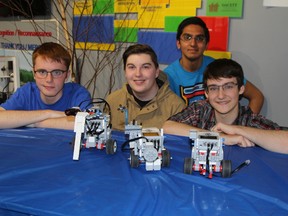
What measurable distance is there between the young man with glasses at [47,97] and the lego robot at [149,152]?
479 mm

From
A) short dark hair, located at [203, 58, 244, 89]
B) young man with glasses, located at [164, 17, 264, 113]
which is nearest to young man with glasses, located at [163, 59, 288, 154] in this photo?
short dark hair, located at [203, 58, 244, 89]

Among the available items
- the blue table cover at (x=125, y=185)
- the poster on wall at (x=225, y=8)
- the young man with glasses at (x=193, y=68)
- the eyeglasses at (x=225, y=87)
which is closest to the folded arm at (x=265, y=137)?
the blue table cover at (x=125, y=185)

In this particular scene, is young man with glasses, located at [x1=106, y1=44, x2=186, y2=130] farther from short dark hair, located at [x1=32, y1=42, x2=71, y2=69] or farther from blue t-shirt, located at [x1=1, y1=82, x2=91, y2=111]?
short dark hair, located at [x1=32, y1=42, x2=71, y2=69]

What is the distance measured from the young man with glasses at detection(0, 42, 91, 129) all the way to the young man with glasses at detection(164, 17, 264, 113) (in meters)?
0.82

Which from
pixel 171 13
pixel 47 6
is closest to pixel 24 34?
pixel 47 6

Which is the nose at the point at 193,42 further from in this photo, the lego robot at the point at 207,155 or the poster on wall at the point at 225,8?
Result: the lego robot at the point at 207,155

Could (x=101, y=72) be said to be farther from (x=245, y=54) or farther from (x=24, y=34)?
(x=245, y=54)

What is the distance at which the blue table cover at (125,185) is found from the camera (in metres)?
0.85

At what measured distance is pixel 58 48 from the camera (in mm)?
1776

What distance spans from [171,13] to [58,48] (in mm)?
1277

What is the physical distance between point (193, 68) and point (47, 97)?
3.53ft

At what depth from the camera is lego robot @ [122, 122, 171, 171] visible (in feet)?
3.53

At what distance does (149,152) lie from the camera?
1073 millimetres

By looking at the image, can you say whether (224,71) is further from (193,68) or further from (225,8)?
(225,8)
